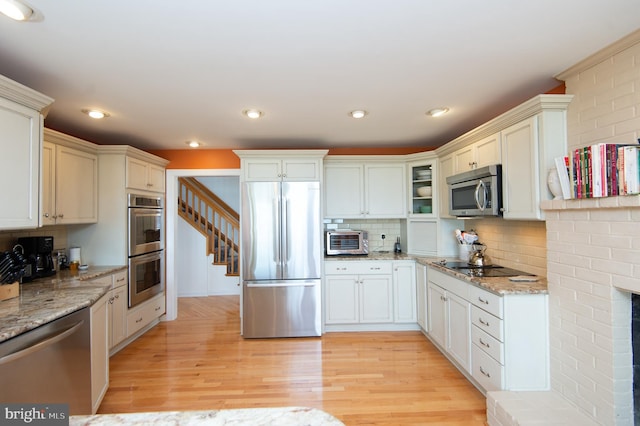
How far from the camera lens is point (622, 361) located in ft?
5.61

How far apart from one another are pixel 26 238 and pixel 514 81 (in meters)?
4.20

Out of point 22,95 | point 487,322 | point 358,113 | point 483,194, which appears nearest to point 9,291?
point 22,95

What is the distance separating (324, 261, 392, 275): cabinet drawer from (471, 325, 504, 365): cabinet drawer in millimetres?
1357

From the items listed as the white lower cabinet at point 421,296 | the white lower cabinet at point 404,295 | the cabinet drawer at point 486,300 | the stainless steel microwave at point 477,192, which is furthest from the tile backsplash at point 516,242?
the white lower cabinet at point 404,295

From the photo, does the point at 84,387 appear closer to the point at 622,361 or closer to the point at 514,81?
the point at 622,361

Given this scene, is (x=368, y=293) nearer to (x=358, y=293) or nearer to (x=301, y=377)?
(x=358, y=293)

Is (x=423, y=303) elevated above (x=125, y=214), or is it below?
below

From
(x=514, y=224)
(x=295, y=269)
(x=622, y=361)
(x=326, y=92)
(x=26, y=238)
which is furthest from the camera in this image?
(x=295, y=269)

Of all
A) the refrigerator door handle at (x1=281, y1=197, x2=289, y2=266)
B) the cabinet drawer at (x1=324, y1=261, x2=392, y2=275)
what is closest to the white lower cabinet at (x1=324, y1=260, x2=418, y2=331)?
the cabinet drawer at (x1=324, y1=261, x2=392, y2=275)

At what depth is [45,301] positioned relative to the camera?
192cm

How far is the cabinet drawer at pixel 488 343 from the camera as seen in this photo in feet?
7.07

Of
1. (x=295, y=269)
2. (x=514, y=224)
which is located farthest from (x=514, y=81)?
(x=295, y=269)

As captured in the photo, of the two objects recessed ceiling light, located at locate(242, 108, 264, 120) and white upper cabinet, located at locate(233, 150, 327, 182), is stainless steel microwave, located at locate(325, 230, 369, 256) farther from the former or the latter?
recessed ceiling light, located at locate(242, 108, 264, 120)

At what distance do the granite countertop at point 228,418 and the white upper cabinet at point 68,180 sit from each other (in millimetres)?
2604
